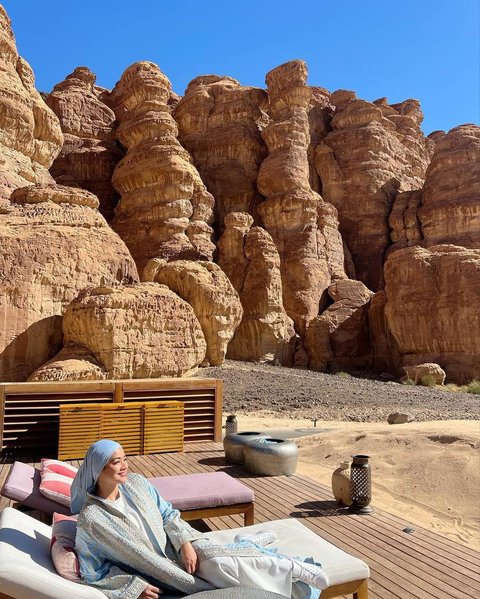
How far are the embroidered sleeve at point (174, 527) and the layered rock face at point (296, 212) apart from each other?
31682 millimetres

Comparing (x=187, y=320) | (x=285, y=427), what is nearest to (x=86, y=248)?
(x=187, y=320)

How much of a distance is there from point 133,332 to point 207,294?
260 inches

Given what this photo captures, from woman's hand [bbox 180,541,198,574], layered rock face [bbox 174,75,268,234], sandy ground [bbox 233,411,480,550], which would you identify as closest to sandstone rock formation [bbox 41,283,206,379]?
sandy ground [bbox 233,411,480,550]

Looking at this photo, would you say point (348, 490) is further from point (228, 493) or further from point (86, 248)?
point (86, 248)

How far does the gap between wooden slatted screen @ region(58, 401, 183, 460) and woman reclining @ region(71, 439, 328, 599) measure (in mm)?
3951

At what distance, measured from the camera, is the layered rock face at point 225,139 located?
3966 centimetres

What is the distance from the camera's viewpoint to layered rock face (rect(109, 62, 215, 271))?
103ft

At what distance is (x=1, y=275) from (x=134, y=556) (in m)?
14.9

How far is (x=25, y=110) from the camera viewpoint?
23484mm

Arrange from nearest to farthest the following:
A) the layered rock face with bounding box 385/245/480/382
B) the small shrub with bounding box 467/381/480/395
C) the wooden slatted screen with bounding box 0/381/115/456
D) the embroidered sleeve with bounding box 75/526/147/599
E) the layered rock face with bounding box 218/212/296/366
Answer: the embroidered sleeve with bounding box 75/526/147/599 < the wooden slatted screen with bounding box 0/381/115/456 < the small shrub with bounding box 467/381/480/395 < the layered rock face with bounding box 385/245/480/382 < the layered rock face with bounding box 218/212/296/366

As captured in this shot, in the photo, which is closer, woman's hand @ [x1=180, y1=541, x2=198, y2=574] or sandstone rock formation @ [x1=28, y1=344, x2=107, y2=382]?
woman's hand @ [x1=180, y1=541, x2=198, y2=574]

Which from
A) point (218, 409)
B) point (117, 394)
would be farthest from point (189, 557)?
point (218, 409)

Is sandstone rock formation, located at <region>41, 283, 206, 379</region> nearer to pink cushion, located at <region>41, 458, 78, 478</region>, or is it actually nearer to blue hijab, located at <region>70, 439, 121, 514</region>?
pink cushion, located at <region>41, 458, 78, 478</region>

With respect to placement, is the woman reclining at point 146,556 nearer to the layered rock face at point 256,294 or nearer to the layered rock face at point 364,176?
the layered rock face at point 256,294
